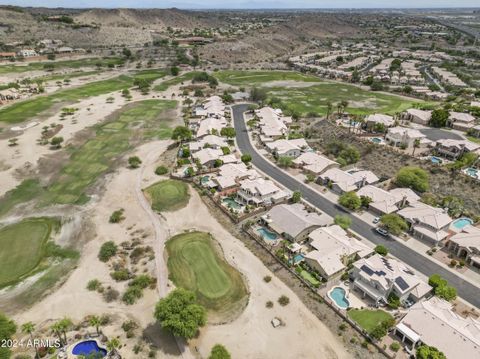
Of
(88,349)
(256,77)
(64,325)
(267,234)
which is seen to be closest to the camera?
(64,325)

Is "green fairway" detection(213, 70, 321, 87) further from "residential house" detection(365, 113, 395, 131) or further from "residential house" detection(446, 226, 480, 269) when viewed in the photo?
"residential house" detection(446, 226, 480, 269)

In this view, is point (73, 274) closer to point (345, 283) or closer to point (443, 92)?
point (345, 283)

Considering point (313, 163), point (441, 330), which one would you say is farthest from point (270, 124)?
point (441, 330)

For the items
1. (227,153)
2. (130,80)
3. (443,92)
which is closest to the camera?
(227,153)

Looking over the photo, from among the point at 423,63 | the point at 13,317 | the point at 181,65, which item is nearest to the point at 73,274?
the point at 13,317

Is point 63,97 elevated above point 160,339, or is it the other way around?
point 160,339

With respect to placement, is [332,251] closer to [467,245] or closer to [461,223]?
[467,245]
